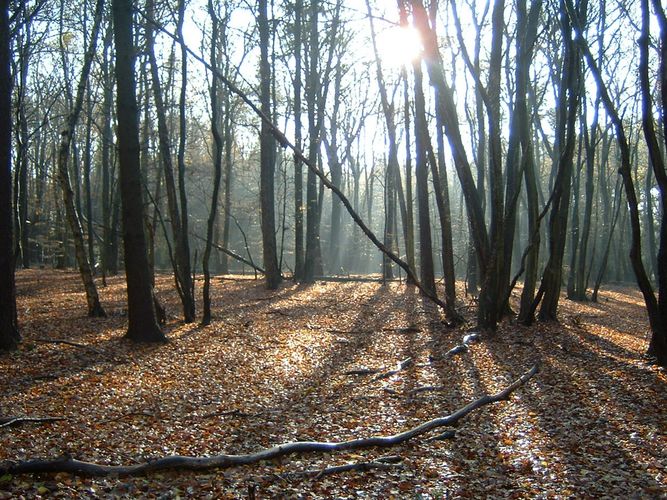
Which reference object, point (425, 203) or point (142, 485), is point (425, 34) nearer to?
point (425, 203)

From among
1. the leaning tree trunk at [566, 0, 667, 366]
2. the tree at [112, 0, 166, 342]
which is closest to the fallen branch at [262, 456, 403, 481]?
the leaning tree trunk at [566, 0, 667, 366]

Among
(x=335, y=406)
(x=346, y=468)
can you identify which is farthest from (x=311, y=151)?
(x=346, y=468)

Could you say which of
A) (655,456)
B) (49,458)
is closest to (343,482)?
(49,458)

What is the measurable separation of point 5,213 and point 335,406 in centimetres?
519

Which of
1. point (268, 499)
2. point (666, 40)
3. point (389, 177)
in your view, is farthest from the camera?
point (389, 177)

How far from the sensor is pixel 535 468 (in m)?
4.89

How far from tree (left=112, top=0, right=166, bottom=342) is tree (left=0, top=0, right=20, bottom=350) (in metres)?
1.62

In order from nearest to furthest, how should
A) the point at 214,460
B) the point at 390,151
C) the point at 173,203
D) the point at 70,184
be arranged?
the point at 214,460, the point at 70,184, the point at 173,203, the point at 390,151

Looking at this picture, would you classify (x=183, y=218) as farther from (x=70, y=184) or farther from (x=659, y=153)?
(x=659, y=153)

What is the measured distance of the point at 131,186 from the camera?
928 cm

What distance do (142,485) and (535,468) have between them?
10.5ft

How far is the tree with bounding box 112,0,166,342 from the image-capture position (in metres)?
9.19

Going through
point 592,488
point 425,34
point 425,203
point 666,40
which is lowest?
point 592,488

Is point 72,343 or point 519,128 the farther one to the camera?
point 519,128
